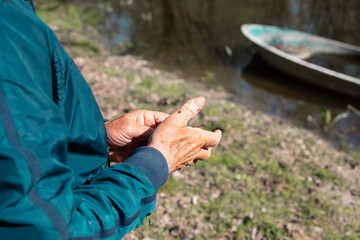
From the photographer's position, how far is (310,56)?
441 inches

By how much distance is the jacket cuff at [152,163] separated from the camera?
1.55 metres

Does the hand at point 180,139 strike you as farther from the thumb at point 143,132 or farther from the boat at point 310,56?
the boat at point 310,56

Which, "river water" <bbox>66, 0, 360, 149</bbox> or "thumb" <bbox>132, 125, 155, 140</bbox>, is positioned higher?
"thumb" <bbox>132, 125, 155, 140</bbox>

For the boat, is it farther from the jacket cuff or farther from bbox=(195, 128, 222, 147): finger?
the jacket cuff

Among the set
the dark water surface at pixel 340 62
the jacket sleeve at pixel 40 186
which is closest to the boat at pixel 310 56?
the dark water surface at pixel 340 62

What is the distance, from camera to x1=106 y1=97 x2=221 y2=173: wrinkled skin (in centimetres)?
178

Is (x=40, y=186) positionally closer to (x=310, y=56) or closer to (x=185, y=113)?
(x=185, y=113)

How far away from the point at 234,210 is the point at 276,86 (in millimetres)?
6038

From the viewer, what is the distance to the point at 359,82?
8492mm

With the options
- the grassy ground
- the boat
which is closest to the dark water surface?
the boat

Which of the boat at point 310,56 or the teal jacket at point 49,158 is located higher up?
the teal jacket at point 49,158

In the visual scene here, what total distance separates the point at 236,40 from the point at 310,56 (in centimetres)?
238

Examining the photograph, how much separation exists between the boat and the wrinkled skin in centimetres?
766

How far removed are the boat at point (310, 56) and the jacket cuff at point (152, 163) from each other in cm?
817
